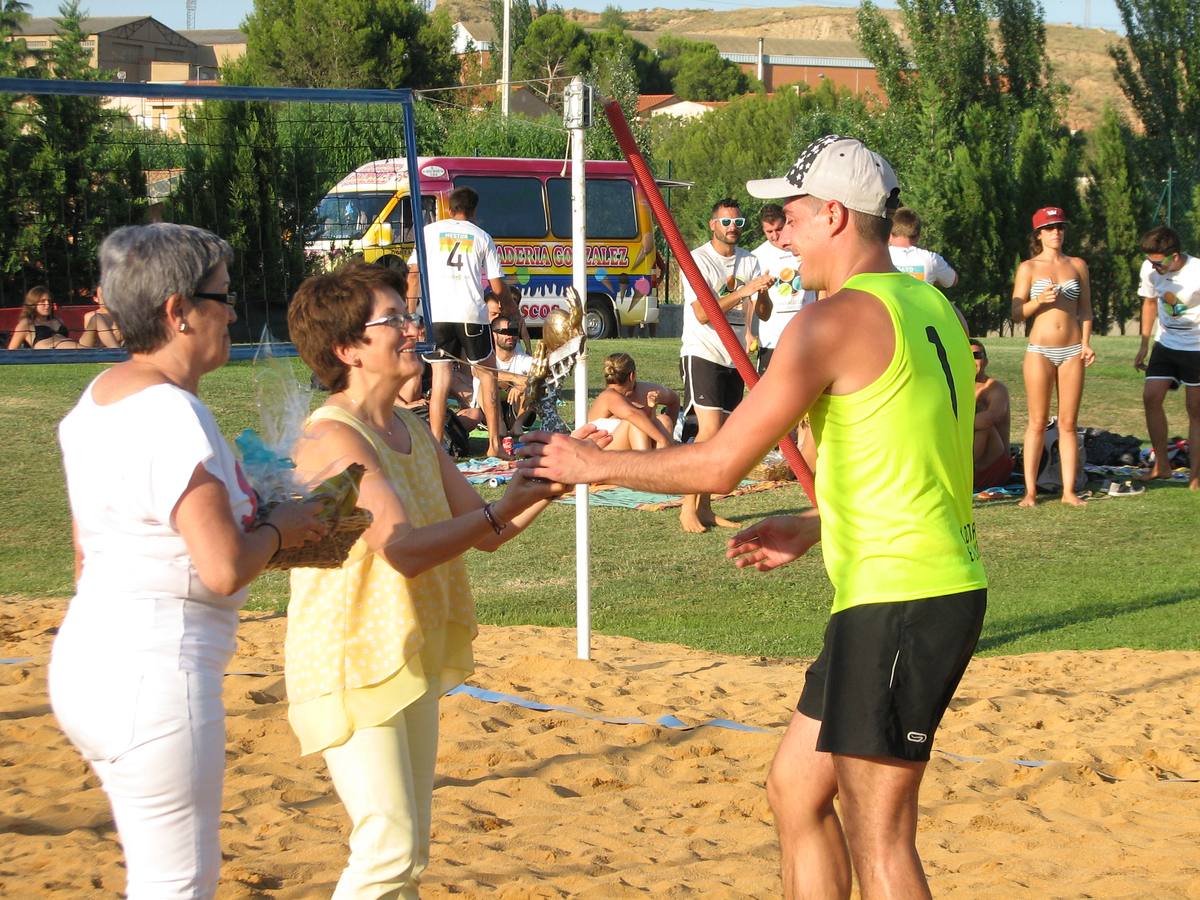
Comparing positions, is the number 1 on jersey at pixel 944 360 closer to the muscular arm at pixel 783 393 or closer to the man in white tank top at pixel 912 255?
the muscular arm at pixel 783 393

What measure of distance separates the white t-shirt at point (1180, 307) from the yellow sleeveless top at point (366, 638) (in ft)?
31.5

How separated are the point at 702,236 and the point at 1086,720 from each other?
106 ft

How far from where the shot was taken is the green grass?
797 centimetres

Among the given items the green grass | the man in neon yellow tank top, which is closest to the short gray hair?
the man in neon yellow tank top

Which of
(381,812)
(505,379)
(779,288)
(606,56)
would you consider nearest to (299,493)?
(381,812)

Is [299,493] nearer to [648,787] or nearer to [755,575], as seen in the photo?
[648,787]

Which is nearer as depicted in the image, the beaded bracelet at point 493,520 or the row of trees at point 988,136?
the beaded bracelet at point 493,520

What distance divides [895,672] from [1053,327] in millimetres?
8187

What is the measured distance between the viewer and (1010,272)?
32.5 metres

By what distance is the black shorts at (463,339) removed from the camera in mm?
12359

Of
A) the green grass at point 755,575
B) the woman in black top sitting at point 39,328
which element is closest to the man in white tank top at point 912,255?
the green grass at point 755,575

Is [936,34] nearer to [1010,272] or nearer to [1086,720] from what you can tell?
[1010,272]

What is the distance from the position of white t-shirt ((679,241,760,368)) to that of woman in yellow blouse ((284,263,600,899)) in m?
6.41

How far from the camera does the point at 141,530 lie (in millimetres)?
2715
